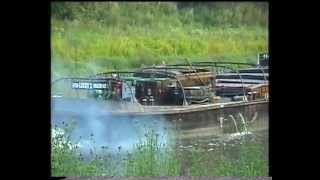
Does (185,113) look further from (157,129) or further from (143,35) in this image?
(143,35)

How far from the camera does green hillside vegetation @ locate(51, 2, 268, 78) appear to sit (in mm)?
3629

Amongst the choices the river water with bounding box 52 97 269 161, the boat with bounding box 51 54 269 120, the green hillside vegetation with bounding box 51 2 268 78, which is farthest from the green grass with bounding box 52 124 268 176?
the green hillside vegetation with bounding box 51 2 268 78

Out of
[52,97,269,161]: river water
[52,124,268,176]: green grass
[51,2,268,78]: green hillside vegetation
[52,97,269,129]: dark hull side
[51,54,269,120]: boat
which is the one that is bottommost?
[52,124,268,176]: green grass

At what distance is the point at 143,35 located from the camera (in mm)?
3666

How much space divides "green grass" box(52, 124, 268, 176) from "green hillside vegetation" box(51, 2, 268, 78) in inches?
19.3

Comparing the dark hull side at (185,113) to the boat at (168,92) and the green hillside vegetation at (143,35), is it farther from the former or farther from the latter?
the green hillside vegetation at (143,35)

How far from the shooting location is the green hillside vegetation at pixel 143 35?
3629mm

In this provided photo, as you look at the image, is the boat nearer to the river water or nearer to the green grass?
the river water

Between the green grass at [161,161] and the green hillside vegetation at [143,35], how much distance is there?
49cm

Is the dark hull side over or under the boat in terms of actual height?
under

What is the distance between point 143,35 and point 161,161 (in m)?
0.79
